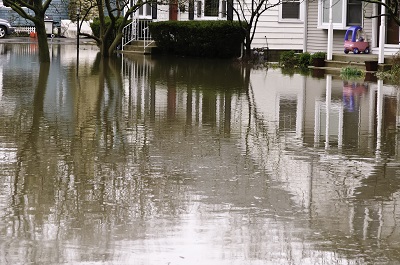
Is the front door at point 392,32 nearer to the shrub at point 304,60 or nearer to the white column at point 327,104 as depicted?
the shrub at point 304,60

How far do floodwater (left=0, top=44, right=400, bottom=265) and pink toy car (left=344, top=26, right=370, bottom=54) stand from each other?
35.9 feet

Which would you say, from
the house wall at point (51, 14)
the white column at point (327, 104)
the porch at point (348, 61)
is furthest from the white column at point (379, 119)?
the house wall at point (51, 14)

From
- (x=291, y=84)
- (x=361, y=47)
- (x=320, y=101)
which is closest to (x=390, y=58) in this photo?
(x=361, y=47)

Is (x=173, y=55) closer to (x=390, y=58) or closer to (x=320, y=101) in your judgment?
(x=390, y=58)

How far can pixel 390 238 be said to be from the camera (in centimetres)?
832

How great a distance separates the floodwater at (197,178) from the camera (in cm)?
791

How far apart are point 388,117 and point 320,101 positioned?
10.3 ft

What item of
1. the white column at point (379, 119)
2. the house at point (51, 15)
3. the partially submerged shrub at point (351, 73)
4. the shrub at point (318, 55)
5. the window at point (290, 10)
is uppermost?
the house at point (51, 15)

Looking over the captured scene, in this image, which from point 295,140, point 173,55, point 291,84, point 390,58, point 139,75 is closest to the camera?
point 295,140

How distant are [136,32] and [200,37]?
7137mm

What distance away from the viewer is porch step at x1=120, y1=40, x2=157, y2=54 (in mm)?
43375

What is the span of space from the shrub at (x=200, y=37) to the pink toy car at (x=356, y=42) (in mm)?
6159

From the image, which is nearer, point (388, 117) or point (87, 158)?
point (87, 158)

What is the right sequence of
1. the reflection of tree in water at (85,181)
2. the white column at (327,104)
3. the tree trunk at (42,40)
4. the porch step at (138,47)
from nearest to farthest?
1. the reflection of tree in water at (85,181)
2. the white column at (327,104)
3. the tree trunk at (42,40)
4. the porch step at (138,47)
